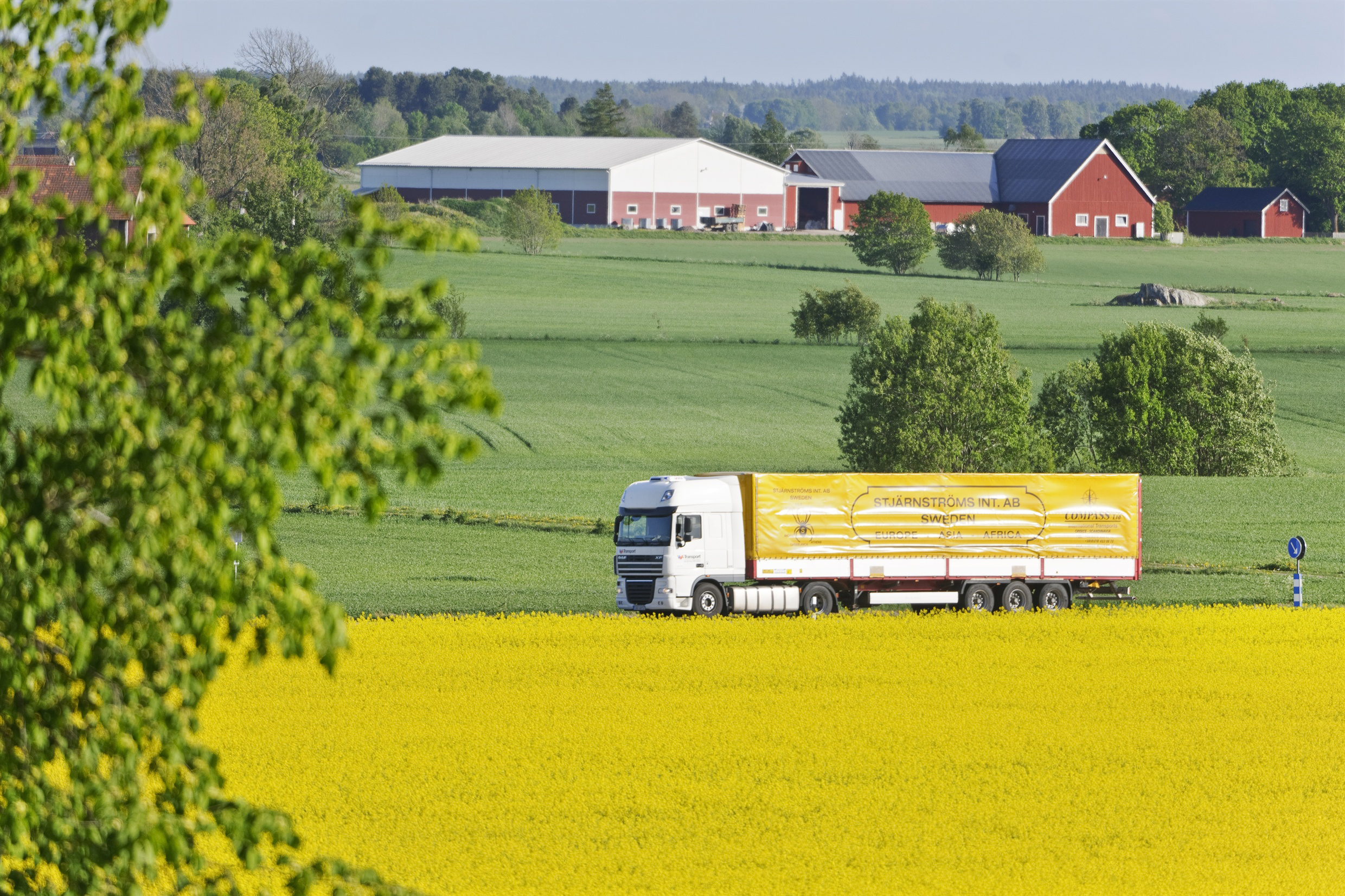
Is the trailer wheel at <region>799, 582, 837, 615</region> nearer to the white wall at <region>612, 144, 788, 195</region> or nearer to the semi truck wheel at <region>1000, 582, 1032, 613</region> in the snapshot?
the semi truck wheel at <region>1000, 582, 1032, 613</region>

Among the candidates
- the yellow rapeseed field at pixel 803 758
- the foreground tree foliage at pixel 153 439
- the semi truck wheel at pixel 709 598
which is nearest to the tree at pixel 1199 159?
the semi truck wheel at pixel 709 598

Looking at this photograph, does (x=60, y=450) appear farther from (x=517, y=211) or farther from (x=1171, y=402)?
(x=517, y=211)

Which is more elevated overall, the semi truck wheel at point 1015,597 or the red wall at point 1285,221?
the red wall at point 1285,221

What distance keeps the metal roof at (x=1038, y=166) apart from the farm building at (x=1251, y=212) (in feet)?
50.0

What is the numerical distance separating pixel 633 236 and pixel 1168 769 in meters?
A: 130

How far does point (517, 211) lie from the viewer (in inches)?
5007

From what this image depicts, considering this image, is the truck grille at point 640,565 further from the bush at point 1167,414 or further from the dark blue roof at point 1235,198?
the dark blue roof at point 1235,198

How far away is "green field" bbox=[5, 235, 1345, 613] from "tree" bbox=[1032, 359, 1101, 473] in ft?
19.5

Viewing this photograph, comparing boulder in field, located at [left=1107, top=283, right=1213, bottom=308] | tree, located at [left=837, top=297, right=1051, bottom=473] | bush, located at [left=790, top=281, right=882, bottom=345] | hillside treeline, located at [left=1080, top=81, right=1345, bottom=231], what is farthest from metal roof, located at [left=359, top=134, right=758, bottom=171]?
tree, located at [left=837, top=297, right=1051, bottom=473]

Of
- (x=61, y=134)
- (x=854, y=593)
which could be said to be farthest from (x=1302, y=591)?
(x=61, y=134)

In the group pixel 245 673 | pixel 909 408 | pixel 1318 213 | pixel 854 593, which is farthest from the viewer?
pixel 1318 213

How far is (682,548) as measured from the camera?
34.7 metres

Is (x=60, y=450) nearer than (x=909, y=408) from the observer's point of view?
Yes

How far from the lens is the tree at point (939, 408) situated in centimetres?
5606
